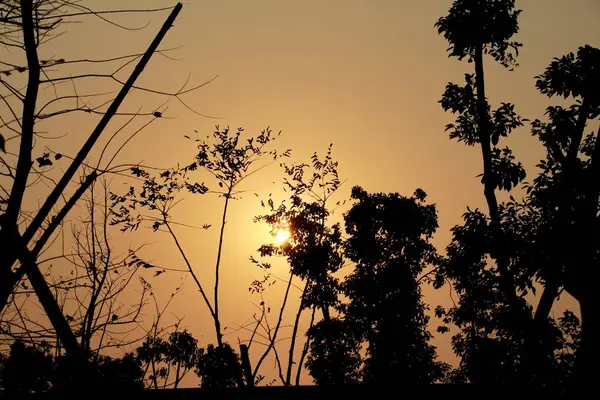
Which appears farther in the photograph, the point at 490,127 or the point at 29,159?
the point at 490,127

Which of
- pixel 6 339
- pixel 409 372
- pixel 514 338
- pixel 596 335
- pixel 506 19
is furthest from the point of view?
pixel 409 372

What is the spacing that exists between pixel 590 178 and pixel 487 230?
2.61 metres

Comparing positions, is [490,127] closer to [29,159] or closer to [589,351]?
[589,351]

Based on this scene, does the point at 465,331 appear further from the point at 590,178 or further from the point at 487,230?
the point at 590,178

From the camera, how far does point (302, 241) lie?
26.1 meters

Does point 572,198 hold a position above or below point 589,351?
above

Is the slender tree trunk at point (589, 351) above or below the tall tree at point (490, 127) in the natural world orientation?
below

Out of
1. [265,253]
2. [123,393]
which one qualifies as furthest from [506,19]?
[265,253]

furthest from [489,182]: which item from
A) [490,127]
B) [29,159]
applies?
[29,159]

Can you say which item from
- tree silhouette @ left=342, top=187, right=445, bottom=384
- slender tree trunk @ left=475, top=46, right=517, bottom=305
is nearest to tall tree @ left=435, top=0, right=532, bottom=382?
slender tree trunk @ left=475, top=46, right=517, bottom=305

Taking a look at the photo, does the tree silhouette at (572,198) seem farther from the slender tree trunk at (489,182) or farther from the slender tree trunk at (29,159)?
the slender tree trunk at (29,159)

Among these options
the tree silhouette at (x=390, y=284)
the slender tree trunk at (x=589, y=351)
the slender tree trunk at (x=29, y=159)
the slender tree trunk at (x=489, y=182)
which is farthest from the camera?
the tree silhouette at (x=390, y=284)

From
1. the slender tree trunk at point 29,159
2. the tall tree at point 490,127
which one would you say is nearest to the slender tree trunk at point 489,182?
the tall tree at point 490,127

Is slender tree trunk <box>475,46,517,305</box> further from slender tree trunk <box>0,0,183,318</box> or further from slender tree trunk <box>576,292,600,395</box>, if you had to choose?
slender tree trunk <box>0,0,183,318</box>
